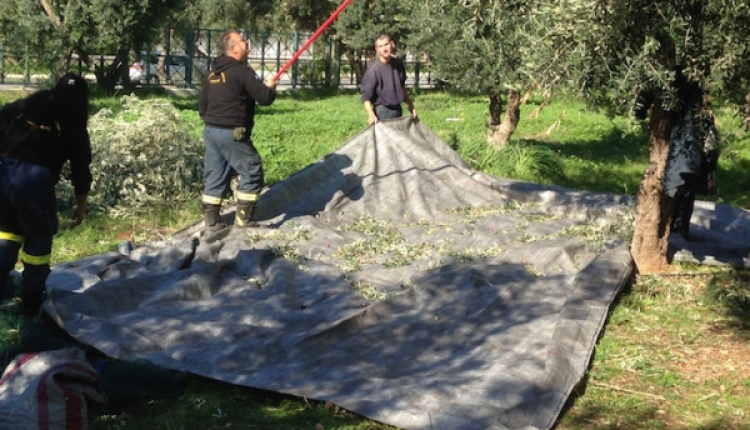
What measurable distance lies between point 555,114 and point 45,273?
19.4 m

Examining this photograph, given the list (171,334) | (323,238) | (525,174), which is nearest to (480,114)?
(525,174)

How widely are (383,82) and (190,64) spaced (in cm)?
1948

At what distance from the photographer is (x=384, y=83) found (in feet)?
37.3

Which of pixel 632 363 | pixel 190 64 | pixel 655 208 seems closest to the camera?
pixel 632 363

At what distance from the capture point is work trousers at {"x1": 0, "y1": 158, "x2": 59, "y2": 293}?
235 inches

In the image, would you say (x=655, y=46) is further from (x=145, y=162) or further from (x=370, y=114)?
(x=145, y=162)

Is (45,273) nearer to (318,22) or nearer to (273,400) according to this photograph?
(273,400)

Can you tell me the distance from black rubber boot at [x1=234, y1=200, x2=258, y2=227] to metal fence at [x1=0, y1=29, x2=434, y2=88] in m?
15.1

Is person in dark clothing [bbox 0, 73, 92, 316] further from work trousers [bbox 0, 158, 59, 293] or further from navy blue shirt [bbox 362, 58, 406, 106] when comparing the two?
navy blue shirt [bbox 362, 58, 406, 106]

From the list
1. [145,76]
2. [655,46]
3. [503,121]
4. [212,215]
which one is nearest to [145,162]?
[212,215]

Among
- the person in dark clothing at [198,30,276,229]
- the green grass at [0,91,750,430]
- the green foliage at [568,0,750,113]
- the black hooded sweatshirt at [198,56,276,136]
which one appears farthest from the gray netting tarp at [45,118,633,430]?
the green foliage at [568,0,750,113]

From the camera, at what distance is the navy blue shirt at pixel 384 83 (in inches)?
443

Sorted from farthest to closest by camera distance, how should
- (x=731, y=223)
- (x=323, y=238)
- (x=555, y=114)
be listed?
(x=555, y=114)
(x=731, y=223)
(x=323, y=238)

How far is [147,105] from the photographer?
11234 millimetres
